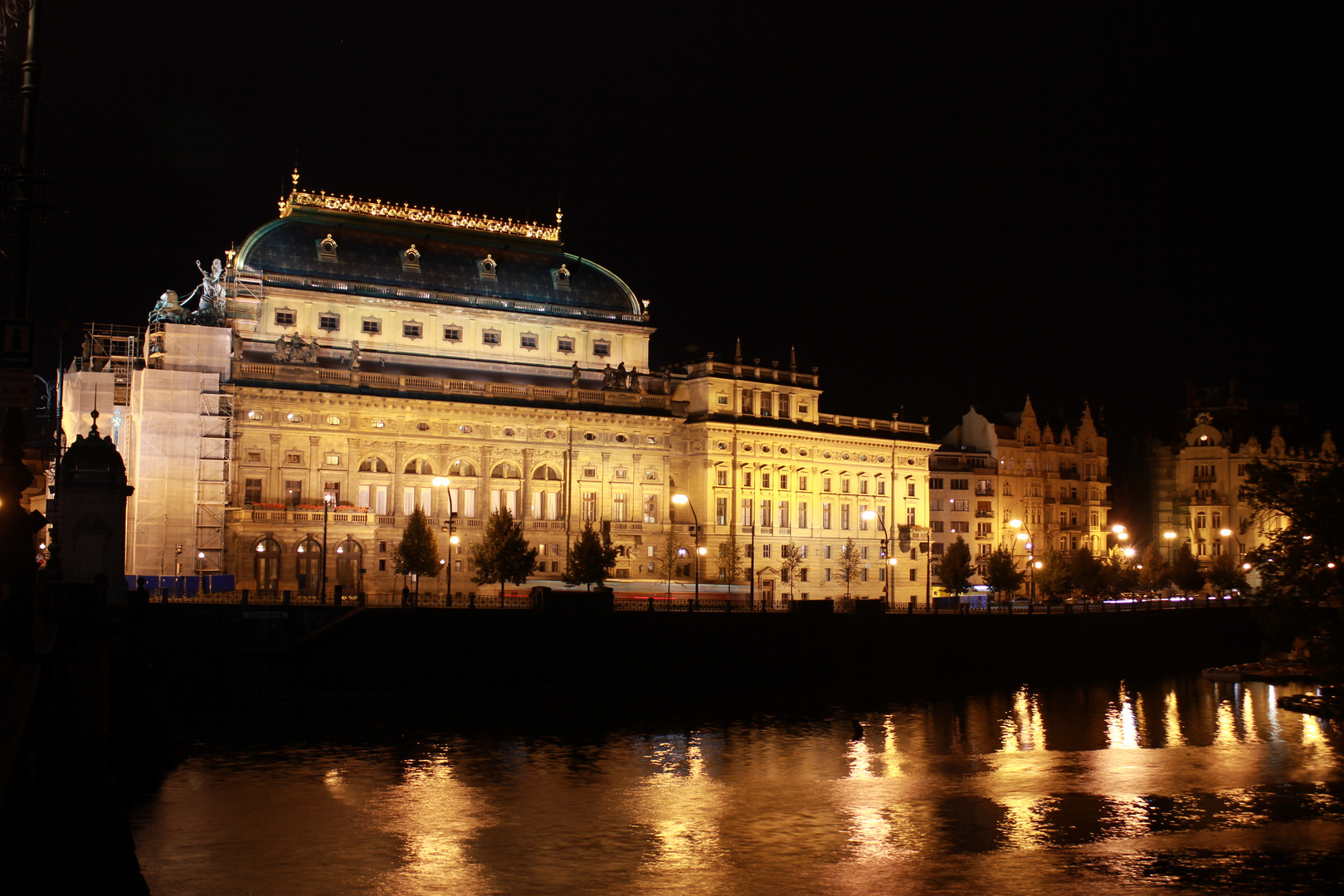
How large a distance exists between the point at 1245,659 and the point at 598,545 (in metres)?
49.3

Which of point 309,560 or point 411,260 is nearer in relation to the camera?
point 309,560

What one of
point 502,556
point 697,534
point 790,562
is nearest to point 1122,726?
point 697,534

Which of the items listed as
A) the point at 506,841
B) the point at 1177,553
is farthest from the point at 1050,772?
the point at 1177,553

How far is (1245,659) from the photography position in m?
106

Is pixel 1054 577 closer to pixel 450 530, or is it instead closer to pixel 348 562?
pixel 450 530

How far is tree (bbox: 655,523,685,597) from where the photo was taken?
105 metres

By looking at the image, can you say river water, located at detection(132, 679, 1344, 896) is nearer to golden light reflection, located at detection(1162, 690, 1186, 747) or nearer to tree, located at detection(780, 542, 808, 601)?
golden light reflection, located at detection(1162, 690, 1186, 747)

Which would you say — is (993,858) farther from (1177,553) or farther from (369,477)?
(1177,553)

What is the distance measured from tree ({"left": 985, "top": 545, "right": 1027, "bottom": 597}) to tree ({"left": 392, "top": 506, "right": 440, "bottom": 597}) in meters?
50.3

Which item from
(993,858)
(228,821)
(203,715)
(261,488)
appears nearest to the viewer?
(993,858)

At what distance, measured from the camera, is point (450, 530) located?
81.6 meters

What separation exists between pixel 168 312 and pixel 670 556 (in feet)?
125

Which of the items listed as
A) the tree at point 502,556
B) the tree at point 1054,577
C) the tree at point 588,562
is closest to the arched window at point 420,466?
the tree at point 502,556

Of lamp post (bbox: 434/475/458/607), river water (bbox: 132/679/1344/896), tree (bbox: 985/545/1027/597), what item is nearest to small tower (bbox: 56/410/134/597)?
river water (bbox: 132/679/1344/896)
